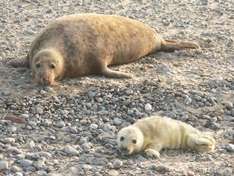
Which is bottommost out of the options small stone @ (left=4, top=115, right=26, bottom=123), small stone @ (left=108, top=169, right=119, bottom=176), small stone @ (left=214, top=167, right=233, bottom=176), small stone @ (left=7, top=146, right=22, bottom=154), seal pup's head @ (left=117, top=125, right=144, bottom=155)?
small stone @ (left=4, top=115, right=26, bottom=123)

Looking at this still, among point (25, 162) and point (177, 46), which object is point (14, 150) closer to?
point (25, 162)

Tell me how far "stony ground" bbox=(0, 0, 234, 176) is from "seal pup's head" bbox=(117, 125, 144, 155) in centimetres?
7

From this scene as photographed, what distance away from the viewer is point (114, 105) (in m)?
6.80

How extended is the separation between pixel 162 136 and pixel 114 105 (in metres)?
1.09

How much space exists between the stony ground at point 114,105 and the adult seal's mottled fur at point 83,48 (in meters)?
0.14

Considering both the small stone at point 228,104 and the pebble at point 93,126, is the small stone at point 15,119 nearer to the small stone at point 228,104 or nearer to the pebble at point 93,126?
the pebble at point 93,126

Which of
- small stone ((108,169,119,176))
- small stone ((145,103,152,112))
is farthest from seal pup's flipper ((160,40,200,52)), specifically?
small stone ((108,169,119,176))

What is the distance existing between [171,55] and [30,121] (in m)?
2.76

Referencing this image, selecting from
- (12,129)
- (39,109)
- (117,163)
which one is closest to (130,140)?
(117,163)

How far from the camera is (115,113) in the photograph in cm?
660

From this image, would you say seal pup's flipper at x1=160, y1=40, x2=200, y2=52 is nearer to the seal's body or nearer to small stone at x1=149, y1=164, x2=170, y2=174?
the seal's body

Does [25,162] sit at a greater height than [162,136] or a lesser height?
lesser

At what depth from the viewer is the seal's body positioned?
222 inches

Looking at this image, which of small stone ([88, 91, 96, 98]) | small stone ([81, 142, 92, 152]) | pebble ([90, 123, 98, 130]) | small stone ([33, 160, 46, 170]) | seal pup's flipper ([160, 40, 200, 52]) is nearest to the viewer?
small stone ([33, 160, 46, 170])
